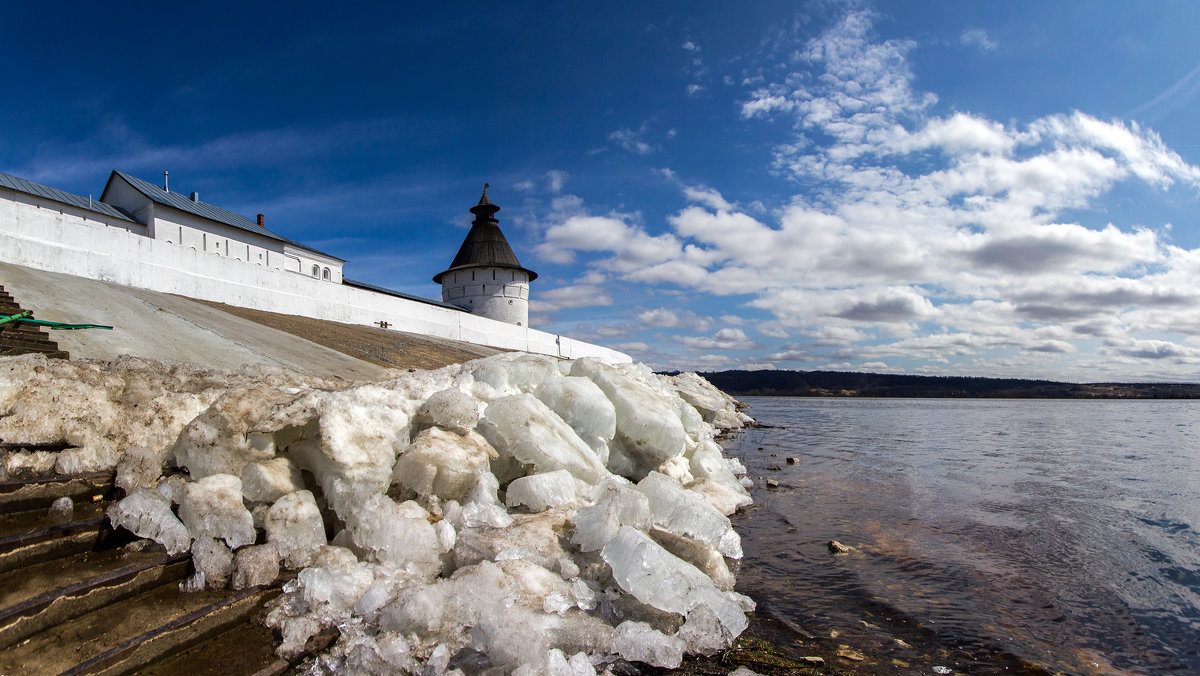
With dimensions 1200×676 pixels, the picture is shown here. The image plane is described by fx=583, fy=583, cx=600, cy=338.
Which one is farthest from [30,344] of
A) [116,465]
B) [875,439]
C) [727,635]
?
[875,439]

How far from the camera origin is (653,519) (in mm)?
4105

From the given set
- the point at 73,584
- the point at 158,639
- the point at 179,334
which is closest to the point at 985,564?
the point at 158,639

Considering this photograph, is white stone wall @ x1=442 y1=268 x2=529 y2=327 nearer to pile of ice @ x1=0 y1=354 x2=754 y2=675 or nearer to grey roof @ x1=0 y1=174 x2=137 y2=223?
grey roof @ x1=0 y1=174 x2=137 y2=223

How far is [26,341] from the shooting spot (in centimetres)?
634

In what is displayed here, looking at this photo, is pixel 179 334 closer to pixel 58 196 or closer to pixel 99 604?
pixel 99 604

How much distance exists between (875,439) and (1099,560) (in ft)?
38.2

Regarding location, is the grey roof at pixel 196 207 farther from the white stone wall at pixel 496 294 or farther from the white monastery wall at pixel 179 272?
the white stone wall at pixel 496 294

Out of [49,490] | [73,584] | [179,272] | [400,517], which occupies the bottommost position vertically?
[73,584]

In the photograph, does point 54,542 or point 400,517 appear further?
point 400,517

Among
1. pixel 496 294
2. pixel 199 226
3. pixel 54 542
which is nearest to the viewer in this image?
pixel 54 542

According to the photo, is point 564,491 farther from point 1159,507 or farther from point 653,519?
point 1159,507

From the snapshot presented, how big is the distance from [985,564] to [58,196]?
2901cm

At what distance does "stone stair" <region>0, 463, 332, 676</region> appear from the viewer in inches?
92.0

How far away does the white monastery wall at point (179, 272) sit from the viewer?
44.5 feet
